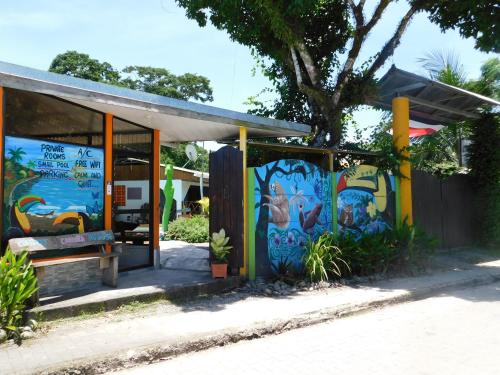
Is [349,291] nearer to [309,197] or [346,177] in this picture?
[309,197]

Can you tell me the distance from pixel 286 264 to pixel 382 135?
18.3 ft

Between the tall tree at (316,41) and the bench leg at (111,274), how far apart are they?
227 inches

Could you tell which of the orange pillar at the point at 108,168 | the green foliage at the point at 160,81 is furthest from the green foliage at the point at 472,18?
the green foliage at the point at 160,81

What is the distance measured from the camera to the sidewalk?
4.52 metres

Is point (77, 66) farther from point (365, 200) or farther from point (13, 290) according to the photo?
point (13, 290)

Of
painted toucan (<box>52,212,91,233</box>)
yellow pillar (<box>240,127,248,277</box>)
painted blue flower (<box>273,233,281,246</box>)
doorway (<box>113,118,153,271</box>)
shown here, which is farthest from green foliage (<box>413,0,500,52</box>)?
painted toucan (<box>52,212,91,233</box>)

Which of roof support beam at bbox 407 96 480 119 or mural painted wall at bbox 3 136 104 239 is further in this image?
roof support beam at bbox 407 96 480 119

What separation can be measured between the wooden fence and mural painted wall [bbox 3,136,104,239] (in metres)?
8.23

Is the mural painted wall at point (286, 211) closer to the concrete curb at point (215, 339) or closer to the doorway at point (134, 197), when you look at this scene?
the concrete curb at point (215, 339)

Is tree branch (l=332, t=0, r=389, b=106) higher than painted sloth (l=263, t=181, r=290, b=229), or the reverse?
tree branch (l=332, t=0, r=389, b=106)

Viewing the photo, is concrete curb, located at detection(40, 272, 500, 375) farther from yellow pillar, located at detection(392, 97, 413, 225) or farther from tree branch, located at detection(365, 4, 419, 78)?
tree branch, located at detection(365, 4, 419, 78)

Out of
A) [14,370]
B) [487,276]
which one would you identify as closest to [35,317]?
[14,370]

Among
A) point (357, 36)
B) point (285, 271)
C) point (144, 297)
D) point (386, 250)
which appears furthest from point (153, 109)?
point (357, 36)

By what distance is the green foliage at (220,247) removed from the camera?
778cm
